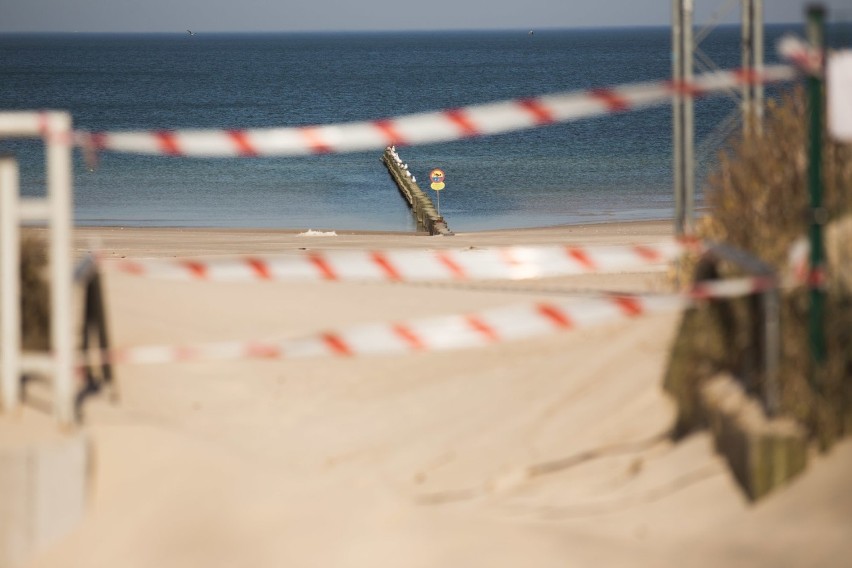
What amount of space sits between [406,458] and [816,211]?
2.76 m

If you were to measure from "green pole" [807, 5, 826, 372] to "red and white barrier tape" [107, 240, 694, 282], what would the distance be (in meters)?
1.63

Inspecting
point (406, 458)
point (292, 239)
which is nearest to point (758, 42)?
point (406, 458)

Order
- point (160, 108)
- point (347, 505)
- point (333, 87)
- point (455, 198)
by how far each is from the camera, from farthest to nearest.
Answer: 1. point (333, 87)
2. point (160, 108)
3. point (455, 198)
4. point (347, 505)

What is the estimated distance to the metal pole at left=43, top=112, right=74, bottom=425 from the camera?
5961mm

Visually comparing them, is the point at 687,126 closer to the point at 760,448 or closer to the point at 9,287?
the point at 760,448

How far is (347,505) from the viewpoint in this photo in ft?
19.7

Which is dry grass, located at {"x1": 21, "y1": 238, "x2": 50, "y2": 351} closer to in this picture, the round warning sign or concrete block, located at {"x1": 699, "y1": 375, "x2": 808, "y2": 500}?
concrete block, located at {"x1": 699, "y1": 375, "x2": 808, "y2": 500}

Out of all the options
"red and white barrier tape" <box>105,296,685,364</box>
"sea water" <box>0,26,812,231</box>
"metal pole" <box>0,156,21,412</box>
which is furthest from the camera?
"sea water" <box>0,26,812,231</box>

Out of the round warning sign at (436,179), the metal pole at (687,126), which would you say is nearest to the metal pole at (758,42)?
the metal pole at (687,126)

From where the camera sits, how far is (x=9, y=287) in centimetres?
616

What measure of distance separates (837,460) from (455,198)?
118 ft

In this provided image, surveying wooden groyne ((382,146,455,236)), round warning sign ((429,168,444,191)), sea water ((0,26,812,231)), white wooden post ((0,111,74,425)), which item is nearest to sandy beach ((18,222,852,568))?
white wooden post ((0,111,74,425))

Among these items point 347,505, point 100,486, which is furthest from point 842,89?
point 100,486

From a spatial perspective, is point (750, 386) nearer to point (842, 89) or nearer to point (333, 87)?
point (842, 89)
